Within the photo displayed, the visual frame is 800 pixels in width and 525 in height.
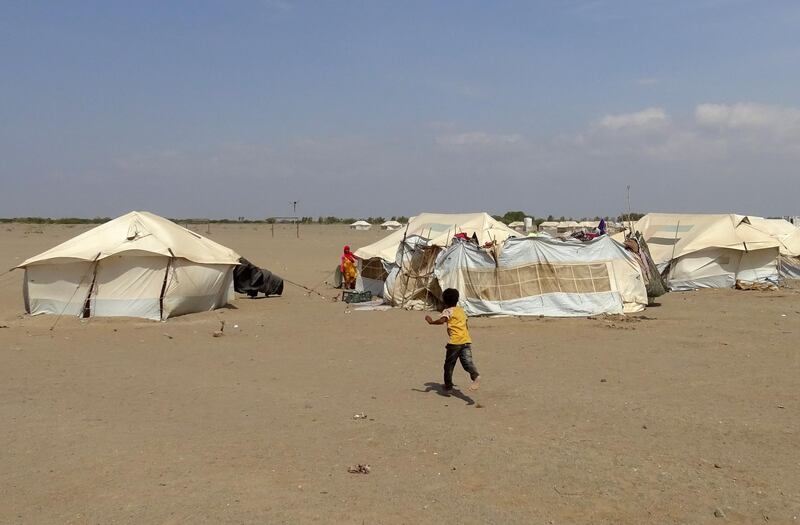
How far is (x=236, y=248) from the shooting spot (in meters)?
44.4

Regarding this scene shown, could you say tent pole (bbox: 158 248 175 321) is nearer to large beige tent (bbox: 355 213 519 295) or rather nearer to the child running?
large beige tent (bbox: 355 213 519 295)

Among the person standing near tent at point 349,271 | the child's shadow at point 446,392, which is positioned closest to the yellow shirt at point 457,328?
the child's shadow at point 446,392

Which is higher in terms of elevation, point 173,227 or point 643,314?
point 173,227

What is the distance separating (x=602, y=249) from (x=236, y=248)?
30.5 m

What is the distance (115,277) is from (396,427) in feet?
34.8

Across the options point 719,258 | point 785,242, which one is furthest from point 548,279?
point 785,242

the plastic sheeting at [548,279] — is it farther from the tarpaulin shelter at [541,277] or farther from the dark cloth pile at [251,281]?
the dark cloth pile at [251,281]

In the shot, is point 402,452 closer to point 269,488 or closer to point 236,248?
point 269,488

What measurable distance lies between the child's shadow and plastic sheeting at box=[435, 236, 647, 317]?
7412 millimetres

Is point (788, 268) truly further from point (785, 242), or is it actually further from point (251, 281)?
point (251, 281)

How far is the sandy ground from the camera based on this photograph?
5.55 m

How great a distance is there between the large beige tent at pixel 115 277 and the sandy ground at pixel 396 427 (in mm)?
1637

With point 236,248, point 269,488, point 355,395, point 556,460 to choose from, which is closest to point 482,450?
point 556,460

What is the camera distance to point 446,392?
366 inches
